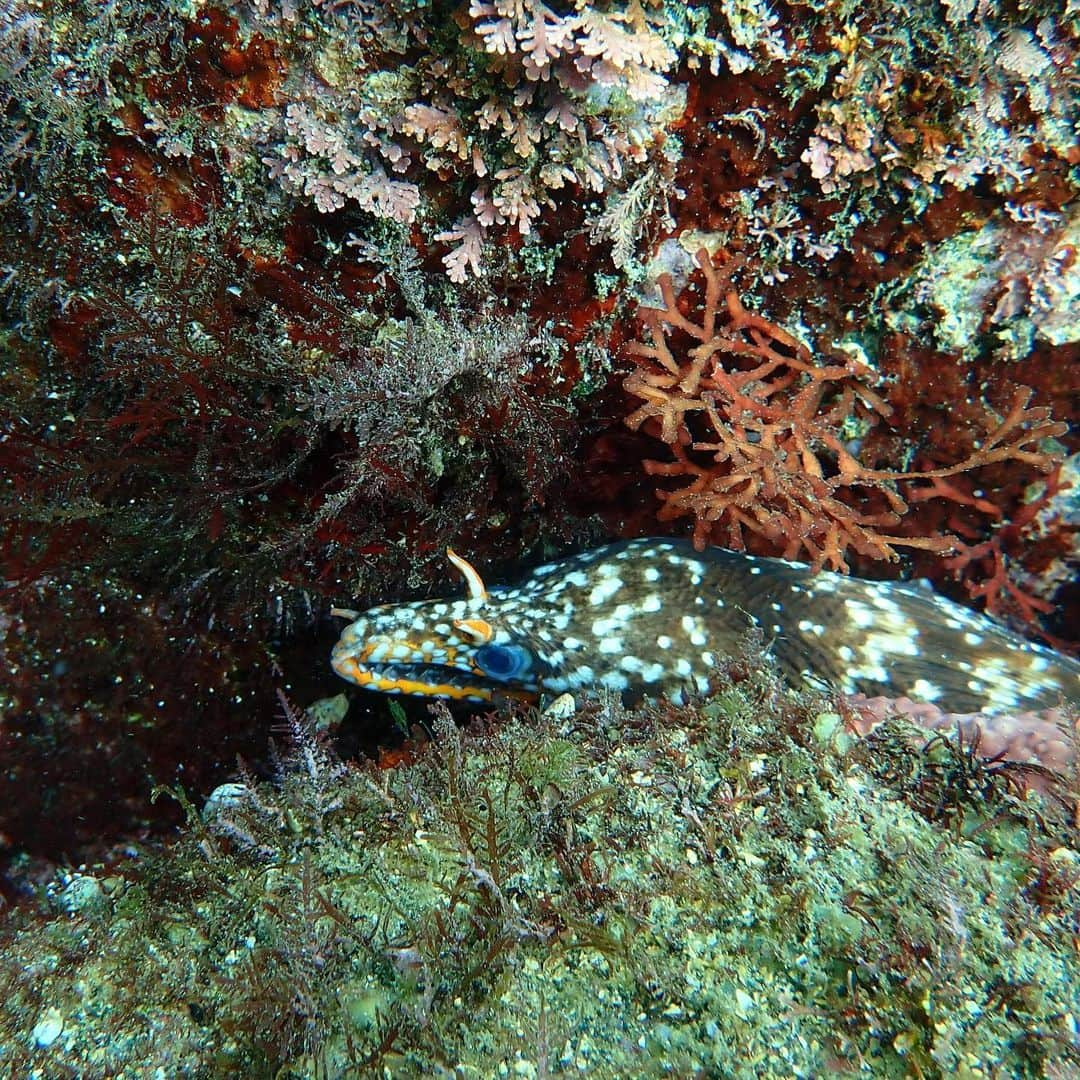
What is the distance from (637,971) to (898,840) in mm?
927

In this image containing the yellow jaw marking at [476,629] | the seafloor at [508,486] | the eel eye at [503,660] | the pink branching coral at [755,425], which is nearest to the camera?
the seafloor at [508,486]

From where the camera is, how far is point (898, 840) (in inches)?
80.2

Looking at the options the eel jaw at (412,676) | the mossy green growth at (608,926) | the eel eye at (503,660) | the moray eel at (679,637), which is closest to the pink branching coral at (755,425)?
the moray eel at (679,637)

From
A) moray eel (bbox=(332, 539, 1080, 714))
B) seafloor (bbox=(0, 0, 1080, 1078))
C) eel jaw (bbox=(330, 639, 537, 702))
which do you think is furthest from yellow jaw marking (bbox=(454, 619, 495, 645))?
seafloor (bbox=(0, 0, 1080, 1078))

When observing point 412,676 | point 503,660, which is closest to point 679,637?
point 503,660

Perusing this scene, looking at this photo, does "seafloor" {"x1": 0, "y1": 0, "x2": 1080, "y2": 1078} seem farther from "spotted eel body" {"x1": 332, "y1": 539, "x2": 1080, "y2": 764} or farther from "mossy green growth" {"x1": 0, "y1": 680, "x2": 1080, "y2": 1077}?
"spotted eel body" {"x1": 332, "y1": 539, "x2": 1080, "y2": 764}

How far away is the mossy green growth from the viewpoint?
1688mm

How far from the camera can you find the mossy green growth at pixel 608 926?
1.69 metres

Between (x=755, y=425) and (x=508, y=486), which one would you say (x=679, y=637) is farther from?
(x=508, y=486)

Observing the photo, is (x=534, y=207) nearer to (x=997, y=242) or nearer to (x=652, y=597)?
(x=652, y=597)

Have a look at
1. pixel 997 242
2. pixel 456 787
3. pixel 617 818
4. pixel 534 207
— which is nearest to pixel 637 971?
pixel 617 818

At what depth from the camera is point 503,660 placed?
425cm

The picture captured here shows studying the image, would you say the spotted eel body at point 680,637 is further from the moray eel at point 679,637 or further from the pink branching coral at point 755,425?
the pink branching coral at point 755,425

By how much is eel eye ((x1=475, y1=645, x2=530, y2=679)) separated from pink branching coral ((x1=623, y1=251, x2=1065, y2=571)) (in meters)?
1.32
